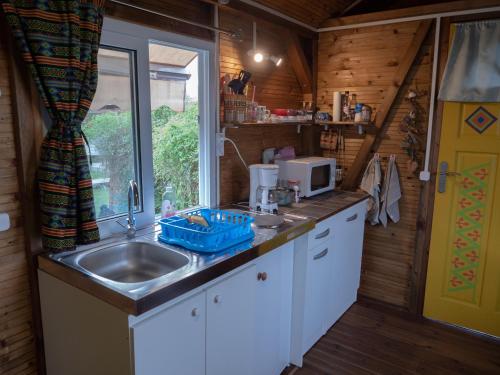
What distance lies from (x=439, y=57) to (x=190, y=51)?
1732 millimetres

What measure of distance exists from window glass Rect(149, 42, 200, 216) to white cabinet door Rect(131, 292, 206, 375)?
80cm

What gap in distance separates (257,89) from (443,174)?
58.4 inches

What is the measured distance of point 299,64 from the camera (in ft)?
10.1

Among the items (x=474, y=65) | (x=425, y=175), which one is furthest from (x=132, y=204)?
(x=474, y=65)

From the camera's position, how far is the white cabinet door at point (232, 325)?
1601 mm

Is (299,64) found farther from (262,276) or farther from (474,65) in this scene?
(262,276)

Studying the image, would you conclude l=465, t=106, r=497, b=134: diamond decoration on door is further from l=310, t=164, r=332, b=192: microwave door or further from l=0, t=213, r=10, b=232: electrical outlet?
l=0, t=213, r=10, b=232: electrical outlet

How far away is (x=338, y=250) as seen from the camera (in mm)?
2645

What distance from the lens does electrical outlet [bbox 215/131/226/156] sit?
241cm

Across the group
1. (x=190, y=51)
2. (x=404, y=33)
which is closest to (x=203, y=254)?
(x=190, y=51)

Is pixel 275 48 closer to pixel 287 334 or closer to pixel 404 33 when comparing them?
pixel 404 33

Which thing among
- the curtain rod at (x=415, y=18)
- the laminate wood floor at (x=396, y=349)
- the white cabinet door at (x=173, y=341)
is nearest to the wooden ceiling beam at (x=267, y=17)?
the curtain rod at (x=415, y=18)

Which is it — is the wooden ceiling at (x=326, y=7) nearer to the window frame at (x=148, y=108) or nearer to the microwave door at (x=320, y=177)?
the window frame at (x=148, y=108)

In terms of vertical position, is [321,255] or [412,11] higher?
[412,11]
